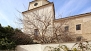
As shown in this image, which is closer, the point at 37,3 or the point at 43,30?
the point at 43,30

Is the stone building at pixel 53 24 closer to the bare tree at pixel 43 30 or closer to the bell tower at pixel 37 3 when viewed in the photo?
the bare tree at pixel 43 30

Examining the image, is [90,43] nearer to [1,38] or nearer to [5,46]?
[5,46]

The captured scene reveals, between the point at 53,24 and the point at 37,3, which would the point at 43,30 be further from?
the point at 37,3

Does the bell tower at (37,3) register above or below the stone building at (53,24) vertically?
above

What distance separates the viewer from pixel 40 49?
990 cm

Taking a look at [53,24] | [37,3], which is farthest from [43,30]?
[37,3]

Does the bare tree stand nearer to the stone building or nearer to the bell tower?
the stone building

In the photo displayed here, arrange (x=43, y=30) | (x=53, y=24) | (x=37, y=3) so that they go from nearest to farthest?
1. (x=43, y=30)
2. (x=53, y=24)
3. (x=37, y=3)

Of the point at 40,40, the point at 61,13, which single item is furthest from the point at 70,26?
the point at 40,40

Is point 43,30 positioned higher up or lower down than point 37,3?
lower down

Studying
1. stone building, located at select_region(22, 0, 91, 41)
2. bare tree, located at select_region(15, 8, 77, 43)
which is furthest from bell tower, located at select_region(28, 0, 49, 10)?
bare tree, located at select_region(15, 8, 77, 43)

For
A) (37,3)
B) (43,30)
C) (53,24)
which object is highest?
(37,3)

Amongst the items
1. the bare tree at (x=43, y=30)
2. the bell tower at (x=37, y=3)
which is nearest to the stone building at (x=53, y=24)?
the bare tree at (x=43, y=30)

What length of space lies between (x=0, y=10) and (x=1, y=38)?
3541 mm
